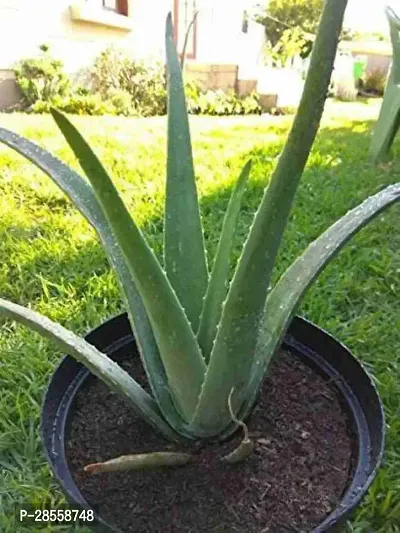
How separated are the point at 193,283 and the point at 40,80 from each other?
12.7 ft

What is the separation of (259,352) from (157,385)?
12 cm

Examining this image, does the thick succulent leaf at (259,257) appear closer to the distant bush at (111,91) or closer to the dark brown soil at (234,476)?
the dark brown soil at (234,476)

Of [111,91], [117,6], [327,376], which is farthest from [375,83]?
[327,376]

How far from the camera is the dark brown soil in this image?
1.99ft

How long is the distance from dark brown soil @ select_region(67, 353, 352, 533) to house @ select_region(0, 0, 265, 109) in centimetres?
309

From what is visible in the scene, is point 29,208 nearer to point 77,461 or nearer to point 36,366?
point 36,366

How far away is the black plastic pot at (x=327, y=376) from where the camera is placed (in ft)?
1.94

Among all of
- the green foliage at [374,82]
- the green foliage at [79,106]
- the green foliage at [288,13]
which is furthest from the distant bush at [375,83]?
the green foliage at [79,106]

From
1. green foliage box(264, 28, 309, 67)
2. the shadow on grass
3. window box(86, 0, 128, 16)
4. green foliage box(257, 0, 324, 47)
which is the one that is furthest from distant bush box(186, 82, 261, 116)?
green foliage box(257, 0, 324, 47)

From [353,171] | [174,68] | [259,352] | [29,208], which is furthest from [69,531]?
[353,171]

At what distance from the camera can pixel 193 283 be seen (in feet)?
2.23

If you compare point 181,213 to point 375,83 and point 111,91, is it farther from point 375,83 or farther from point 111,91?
point 375,83

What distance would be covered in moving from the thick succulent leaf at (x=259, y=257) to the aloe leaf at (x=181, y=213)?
0.11 metres

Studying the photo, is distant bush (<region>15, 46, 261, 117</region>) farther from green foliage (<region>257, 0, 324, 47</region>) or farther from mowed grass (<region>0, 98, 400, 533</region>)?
green foliage (<region>257, 0, 324, 47</region>)
